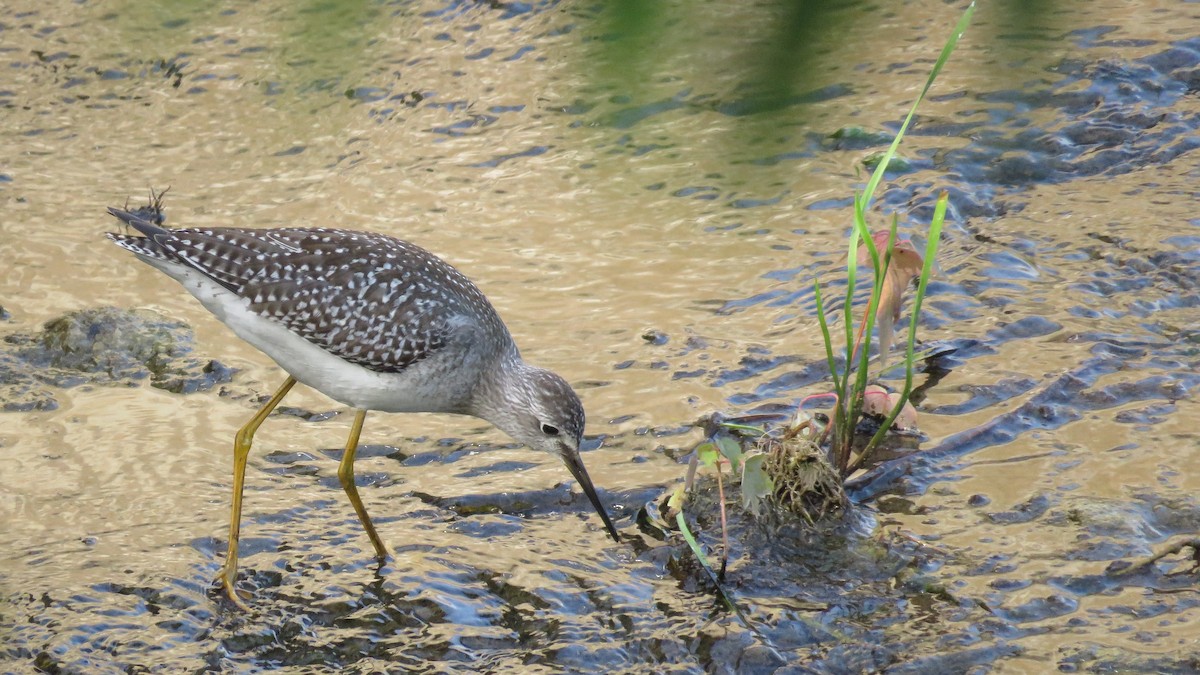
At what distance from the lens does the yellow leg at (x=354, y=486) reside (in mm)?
5734

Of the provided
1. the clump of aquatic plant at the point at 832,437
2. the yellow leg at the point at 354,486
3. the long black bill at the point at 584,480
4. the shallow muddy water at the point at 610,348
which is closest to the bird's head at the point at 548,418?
the long black bill at the point at 584,480

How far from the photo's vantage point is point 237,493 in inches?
226

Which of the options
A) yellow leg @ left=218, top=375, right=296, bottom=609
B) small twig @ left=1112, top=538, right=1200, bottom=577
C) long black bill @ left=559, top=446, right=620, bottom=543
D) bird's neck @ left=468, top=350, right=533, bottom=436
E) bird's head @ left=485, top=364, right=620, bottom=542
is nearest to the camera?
small twig @ left=1112, top=538, right=1200, bottom=577

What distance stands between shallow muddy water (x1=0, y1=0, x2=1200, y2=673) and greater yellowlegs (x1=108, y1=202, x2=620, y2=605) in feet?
1.35

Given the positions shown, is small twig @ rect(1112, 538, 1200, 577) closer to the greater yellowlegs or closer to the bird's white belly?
the greater yellowlegs

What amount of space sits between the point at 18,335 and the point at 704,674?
4.83m

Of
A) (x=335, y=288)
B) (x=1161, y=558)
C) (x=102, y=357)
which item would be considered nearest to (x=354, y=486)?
(x=335, y=288)

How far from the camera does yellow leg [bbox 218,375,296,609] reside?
5383 mm

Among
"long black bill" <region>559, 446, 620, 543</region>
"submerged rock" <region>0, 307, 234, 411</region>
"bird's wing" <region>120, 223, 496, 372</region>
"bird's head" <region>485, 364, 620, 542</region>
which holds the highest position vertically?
"bird's wing" <region>120, 223, 496, 372</region>

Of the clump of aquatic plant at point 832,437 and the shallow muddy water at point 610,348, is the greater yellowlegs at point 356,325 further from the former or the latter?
the clump of aquatic plant at point 832,437

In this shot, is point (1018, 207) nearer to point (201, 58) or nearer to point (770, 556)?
point (770, 556)

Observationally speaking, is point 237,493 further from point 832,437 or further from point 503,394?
point 832,437

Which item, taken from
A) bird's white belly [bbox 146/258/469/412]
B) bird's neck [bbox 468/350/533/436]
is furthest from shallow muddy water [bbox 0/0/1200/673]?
bird's white belly [bbox 146/258/469/412]

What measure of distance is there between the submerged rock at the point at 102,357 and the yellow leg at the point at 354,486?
1.58m
